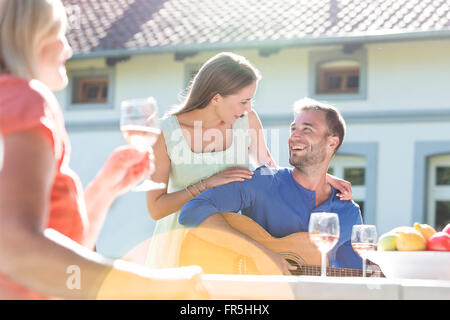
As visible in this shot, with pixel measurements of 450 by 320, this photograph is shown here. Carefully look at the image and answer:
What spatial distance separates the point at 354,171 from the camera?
12.7 metres

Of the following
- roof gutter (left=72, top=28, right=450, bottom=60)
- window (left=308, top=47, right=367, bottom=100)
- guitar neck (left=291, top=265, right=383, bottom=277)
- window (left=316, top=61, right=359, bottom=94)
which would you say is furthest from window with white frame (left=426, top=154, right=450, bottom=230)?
guitar neck (left=291, top=265, right=383, bottom=277)

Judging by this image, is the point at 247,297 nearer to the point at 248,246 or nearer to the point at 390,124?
the point at 248,246

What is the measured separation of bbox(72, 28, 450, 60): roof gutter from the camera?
11965 mm

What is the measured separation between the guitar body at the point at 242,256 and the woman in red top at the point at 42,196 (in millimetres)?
1695

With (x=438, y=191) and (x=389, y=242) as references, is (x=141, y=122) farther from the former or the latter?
(x=438, y=191)

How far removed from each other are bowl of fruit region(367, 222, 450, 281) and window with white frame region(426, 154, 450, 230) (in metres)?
10.1

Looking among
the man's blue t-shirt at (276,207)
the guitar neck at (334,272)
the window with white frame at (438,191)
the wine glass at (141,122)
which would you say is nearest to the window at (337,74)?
the window with white frame at (438,191)

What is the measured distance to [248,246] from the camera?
2996mm

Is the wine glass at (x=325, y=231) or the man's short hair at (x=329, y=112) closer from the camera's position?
the wine glass at (x=325, y=231)

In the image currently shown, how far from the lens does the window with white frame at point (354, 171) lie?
490 inches

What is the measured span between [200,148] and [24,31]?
2.42m

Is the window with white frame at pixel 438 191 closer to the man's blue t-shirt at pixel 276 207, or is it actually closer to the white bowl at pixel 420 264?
the man's blue t-shirt at pixel 276 207
